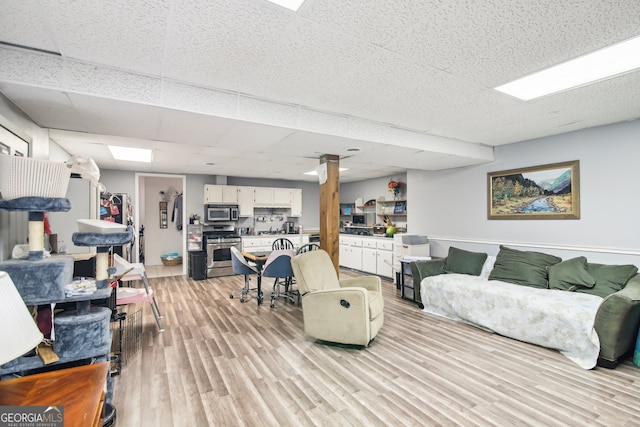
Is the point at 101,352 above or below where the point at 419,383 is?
above

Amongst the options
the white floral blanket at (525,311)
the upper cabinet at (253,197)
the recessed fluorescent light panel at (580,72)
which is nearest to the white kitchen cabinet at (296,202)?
the upper cabinet at (253,197)

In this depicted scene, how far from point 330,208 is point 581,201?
321 cm

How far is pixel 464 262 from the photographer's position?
452cm

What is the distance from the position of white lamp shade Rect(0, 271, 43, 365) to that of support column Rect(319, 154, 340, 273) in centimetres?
346

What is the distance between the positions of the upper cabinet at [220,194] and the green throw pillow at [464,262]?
5.15m

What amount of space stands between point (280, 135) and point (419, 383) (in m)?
2.73

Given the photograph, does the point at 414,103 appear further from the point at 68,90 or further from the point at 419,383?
the point at 68,90

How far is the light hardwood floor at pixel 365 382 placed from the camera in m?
2.07

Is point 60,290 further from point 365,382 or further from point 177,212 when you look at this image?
point 177,212

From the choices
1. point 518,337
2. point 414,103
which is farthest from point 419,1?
point 518,337

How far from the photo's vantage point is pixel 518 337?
330 cm

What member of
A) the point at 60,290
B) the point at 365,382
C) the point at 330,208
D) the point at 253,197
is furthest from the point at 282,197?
the point at 60,290

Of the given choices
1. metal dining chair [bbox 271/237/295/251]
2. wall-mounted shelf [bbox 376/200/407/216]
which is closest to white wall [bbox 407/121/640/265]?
wall-mounted shelf [bbox 376/200/407/216]

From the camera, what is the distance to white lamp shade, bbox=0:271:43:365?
0.84m
